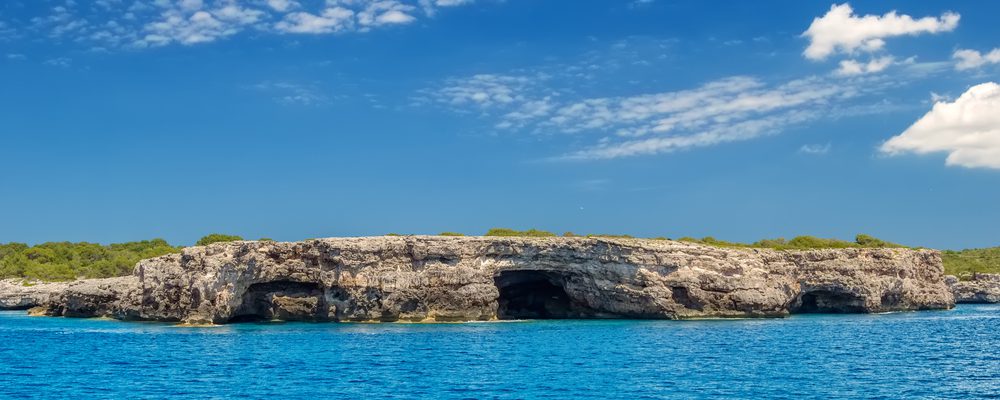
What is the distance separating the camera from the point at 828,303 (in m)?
75.8

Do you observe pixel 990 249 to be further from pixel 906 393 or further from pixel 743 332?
pixel 906 393

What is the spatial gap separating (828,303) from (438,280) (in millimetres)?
37828

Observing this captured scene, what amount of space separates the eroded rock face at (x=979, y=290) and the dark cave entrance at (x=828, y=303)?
1845 inches

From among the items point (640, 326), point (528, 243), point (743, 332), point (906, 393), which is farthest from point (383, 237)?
point (906, 393)

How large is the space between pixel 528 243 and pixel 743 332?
18.3m

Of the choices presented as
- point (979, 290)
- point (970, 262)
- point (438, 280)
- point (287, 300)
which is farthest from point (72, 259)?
point (970, 262)

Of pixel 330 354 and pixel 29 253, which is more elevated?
pixel 29 253

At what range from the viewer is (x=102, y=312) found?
74.6m

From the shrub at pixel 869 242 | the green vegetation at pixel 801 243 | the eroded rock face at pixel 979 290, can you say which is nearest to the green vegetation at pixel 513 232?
the green vegetation at pixel 801 243

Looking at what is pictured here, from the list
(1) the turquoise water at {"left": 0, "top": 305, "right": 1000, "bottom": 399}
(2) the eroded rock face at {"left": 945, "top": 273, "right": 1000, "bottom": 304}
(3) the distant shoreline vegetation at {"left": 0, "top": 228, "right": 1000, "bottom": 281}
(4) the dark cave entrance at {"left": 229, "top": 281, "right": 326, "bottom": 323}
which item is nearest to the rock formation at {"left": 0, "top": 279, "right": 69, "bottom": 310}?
(3) the distant shoreline vegetation at {"left": 0, "top": 228, "right": 1000, "bottom": 281}

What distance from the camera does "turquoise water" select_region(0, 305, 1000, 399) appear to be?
94.4 feet

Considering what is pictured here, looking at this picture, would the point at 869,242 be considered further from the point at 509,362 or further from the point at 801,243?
the point at 509,362

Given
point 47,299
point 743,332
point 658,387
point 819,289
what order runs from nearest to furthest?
point 658,387 < point 743,332 < point 819,289 < point 47,299

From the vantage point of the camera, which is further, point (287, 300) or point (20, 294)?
point (20, 294)
